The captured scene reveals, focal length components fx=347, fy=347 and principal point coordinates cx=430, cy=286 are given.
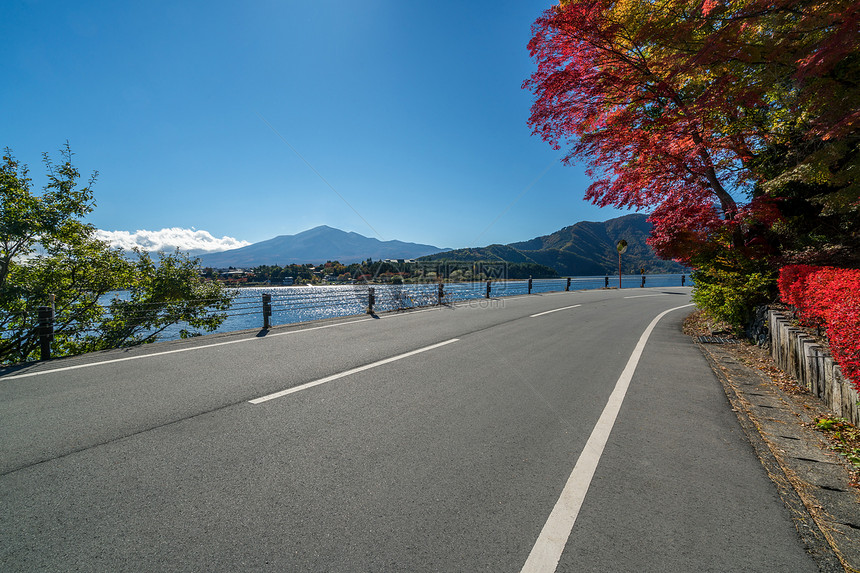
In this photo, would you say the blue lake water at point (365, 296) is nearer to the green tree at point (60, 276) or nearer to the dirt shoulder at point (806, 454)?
the green tree at point (60, 276)

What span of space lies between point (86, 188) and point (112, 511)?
12.6m

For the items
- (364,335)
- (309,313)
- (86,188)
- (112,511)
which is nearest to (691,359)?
(364,335)

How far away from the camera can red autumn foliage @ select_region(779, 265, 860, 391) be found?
137 inches

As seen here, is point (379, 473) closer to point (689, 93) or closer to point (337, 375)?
point (337, 375)

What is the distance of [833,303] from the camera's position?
4.11 m

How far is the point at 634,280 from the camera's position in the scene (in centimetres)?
3772

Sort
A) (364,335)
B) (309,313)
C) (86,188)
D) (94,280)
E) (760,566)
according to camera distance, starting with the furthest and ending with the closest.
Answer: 1. (309,313)
2. (94,280)
3. (86,188)
4. (364,335)
5. (760,566)

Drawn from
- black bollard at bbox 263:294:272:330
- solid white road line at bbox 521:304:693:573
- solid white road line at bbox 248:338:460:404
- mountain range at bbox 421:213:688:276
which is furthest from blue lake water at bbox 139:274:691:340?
mountain range at bbox 421:213:688:276

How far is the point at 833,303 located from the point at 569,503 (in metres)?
4.37

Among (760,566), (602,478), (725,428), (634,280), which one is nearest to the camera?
(760,566)

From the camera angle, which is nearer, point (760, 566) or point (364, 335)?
point (760, 566)

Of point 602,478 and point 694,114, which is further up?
point 694,114

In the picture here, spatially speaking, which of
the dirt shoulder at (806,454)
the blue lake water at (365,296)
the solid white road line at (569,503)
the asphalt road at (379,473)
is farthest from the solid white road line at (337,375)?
the dirt shoulder at (806,454)

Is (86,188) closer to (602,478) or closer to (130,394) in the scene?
(130,394)
